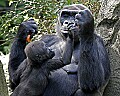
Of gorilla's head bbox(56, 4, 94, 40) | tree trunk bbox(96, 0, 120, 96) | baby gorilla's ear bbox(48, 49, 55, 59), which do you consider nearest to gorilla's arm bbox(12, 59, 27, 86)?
baby gorilla's ear bbox(48, 49, 55, 59)

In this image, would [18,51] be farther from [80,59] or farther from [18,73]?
[80,59]

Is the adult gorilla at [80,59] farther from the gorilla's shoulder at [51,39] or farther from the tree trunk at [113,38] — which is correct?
the tree trunk at [113,38]


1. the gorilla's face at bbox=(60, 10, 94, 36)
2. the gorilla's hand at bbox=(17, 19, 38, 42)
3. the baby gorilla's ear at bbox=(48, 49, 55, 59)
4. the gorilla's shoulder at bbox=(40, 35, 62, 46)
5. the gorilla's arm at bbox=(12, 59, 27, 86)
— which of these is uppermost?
the gorilla's face at bbox=(60, 10, 94, 36)

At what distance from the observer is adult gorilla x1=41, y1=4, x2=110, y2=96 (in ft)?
11.5

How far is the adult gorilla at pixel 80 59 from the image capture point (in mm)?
3498

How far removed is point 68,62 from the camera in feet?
12.8

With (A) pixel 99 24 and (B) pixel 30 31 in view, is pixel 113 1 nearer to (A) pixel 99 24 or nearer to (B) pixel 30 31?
(A) pixel 99 24

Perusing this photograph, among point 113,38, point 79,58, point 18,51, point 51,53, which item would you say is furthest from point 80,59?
point 18,51

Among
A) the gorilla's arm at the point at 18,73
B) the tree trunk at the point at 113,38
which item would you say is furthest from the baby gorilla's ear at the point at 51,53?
the tree trunk at the point at 113,38

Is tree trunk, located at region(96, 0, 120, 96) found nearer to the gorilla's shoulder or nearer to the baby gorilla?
the gorilla's shoulder

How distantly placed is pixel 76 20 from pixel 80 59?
33 centimetres

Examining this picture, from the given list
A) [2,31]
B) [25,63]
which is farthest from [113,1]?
[2,31]

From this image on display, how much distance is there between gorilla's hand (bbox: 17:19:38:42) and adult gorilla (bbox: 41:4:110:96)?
217 mm

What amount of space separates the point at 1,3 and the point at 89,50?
538cm
